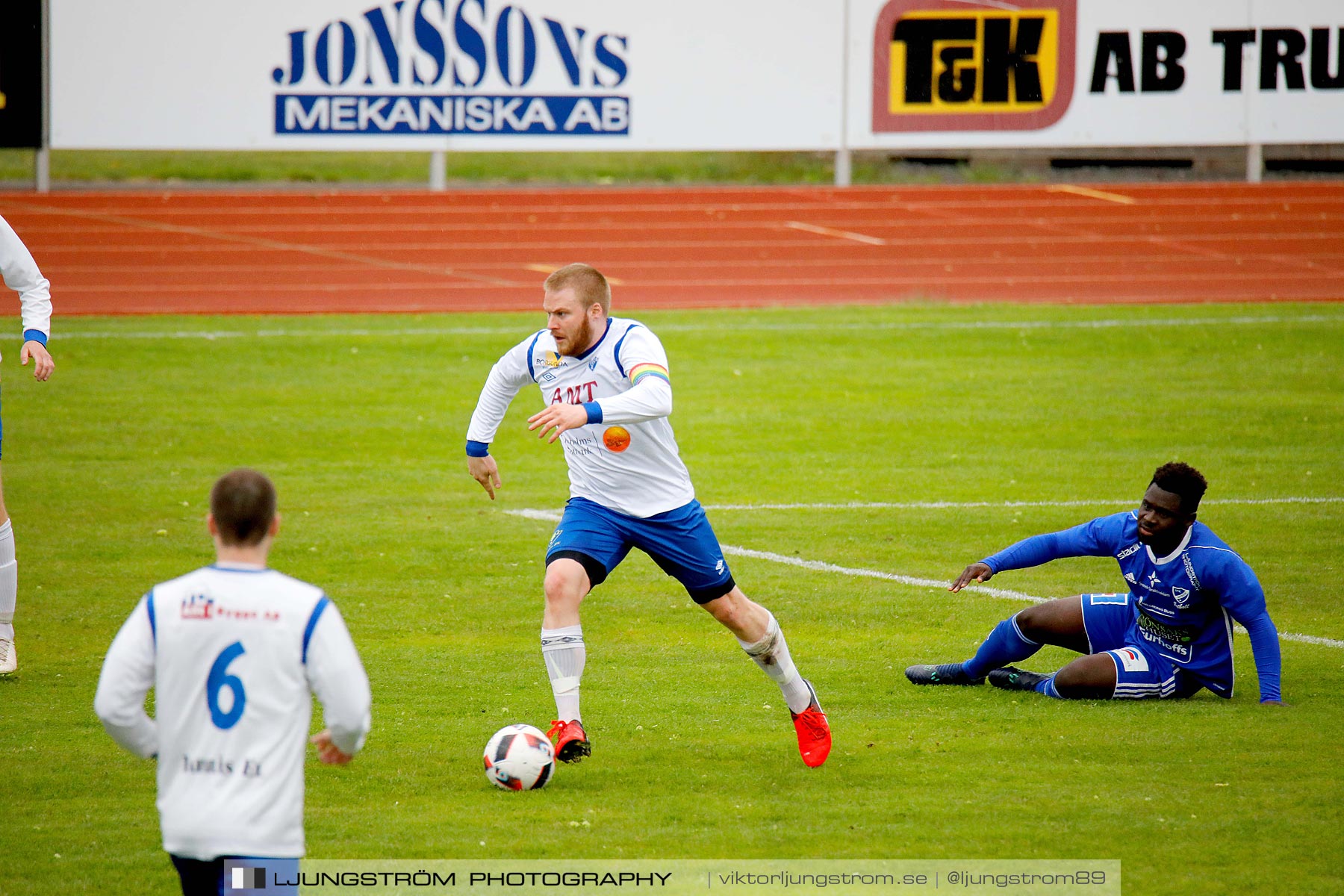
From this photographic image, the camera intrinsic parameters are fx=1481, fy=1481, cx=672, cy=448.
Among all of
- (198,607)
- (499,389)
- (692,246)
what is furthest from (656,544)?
(692,246)

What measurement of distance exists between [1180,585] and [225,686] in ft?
15.3

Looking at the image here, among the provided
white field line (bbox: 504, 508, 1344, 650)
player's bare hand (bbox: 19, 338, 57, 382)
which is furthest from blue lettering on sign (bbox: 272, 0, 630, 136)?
player's bare hand (bbox: 19, 338, 57, 382)

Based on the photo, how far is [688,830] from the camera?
5.56 m

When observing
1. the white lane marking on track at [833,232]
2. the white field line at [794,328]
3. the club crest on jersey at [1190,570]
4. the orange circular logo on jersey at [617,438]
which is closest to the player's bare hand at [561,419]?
the orange circular logo on jersey at [617,438]

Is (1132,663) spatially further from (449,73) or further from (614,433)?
(449,73)

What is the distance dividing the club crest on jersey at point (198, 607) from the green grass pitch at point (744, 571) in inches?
71.7

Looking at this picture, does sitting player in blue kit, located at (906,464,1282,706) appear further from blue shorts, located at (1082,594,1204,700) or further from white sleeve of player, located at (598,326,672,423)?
white sleeve of player, located at (598,326,672,423)

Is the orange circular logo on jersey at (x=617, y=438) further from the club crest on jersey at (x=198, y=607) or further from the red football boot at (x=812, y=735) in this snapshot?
the club crest on jersey at (x=198, y=607)

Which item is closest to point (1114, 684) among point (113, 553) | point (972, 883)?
point (972, 883)

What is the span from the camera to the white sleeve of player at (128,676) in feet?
12.1

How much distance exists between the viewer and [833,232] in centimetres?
2453

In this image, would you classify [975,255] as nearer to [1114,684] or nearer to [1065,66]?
[1065,66]

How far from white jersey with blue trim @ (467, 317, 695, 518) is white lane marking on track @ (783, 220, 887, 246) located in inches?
717

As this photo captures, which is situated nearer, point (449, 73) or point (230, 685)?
point (230, 685)
